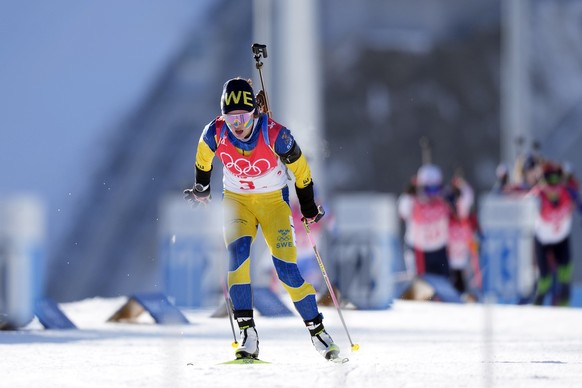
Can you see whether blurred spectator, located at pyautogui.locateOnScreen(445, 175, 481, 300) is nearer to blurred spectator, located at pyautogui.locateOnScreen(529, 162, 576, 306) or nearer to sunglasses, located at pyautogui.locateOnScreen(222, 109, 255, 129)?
blurred spectator, located at pyautogui.locateOnScreen(529, 162, 576, 306)

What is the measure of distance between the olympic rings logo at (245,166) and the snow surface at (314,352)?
100 cm

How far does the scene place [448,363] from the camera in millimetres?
7516

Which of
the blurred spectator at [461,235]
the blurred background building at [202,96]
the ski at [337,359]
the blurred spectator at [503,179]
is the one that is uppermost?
the blurred background building at [202,96]

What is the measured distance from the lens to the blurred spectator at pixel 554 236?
14.4m

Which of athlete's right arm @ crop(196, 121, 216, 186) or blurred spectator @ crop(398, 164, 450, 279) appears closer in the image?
athlete's right arm @ crop(196, 121, 216, 186)

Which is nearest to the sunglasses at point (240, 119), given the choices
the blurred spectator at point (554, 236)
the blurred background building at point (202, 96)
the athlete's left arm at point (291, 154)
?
the athlete's left arm at point (291, 154)

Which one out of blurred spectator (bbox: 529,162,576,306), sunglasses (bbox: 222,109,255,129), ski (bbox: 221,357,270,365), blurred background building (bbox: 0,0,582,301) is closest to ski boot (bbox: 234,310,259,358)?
ski (bbox: 221,357,270,365)

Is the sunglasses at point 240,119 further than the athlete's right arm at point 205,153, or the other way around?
the athlete's right arm at point 205,153

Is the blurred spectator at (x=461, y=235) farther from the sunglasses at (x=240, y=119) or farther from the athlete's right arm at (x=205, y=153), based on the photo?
the sunglasses at (x=240, y=119)

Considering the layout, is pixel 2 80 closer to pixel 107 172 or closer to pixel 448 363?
pixel 107 172

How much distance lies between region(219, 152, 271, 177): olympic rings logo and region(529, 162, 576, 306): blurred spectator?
7.32 metres

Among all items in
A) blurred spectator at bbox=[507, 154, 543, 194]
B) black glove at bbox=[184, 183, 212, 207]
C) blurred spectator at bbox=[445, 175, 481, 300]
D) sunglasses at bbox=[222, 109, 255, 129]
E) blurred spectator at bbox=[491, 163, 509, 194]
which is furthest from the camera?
blurred spectator at bbox=[445, 175, 481, 300]

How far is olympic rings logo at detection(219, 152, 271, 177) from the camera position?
7.47 metres

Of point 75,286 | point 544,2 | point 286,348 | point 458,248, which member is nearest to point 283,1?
point 458,248
